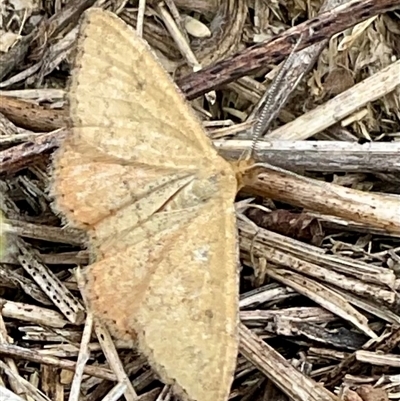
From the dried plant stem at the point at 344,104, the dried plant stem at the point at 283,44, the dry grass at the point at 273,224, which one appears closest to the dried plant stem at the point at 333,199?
the dry grass at the point at 273,224

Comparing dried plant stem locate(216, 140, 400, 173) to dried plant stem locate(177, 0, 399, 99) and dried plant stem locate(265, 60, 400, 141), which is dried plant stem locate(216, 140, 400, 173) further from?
dried plant stem locate(177, 0, 399, 99)

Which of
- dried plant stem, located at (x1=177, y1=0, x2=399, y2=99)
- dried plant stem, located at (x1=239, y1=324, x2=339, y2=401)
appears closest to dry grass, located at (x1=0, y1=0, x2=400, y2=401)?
dried plant stem, located at (x1=239, y1=324, x2=339, y2=401)

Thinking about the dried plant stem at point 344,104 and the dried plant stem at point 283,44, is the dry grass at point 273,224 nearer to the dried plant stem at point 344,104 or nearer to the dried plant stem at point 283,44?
the dried plant stem at point 344,104

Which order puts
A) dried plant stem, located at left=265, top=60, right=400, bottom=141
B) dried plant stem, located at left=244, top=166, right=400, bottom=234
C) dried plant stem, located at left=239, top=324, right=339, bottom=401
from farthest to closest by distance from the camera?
dried plant stem, located at left=265, top=60, right=400, bottom=141 < dried plant stem, located at left=244, top=166, right=400, bottom=234 < dried plant stem, located at left=239, top=324, right=339, bottom=401

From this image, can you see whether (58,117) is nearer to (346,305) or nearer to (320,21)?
(320,21)

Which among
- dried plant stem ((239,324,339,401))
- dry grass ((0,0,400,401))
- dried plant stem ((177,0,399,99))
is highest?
dried plant stem ((177,0,399,99))

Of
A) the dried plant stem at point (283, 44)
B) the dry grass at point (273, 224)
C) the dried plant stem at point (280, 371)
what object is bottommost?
the dried plant stem at point (280, 371)

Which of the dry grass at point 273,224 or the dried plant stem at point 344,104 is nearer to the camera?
the dry grass at point 273,224

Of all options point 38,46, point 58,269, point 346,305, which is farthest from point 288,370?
point 38,46
